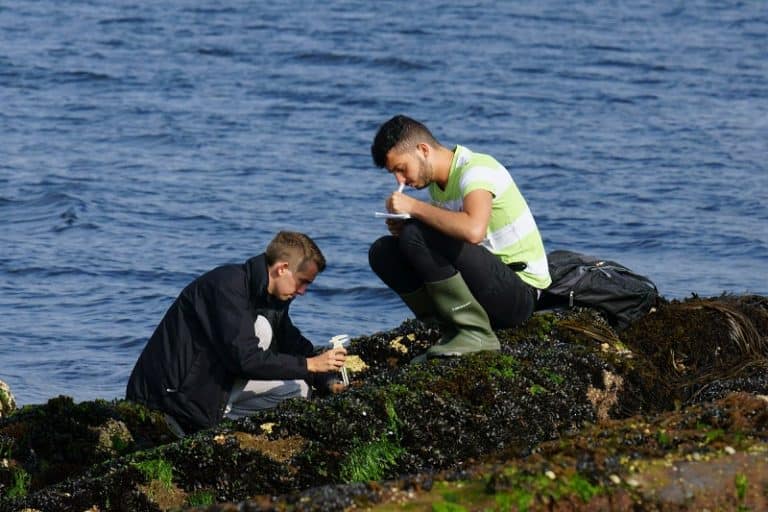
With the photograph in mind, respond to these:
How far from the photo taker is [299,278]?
7.86 metres

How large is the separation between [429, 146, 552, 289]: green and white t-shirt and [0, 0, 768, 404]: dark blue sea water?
5.04 m

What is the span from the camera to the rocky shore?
5.20 m

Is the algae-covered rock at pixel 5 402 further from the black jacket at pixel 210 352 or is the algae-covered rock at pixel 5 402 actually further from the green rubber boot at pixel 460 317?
the green rubber boot at pixel 460 317

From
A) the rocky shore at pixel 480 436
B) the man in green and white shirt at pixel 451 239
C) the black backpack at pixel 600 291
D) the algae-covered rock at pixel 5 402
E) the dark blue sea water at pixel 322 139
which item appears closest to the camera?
the rocky shore at pixel 480 436

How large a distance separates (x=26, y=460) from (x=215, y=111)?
16.9m

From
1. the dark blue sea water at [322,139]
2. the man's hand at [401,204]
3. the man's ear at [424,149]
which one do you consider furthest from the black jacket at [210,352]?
the dark blue sea water at [322,139]

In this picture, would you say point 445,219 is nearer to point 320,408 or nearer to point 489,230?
point 489,230

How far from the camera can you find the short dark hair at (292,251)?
7.81m

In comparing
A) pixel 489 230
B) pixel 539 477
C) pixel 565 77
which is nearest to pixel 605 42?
pixel 565 77

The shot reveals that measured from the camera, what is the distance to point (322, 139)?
22297 mm

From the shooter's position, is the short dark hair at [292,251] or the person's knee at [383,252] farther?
the person's knee at [383,252]

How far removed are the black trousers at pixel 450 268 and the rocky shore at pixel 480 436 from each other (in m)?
0.24

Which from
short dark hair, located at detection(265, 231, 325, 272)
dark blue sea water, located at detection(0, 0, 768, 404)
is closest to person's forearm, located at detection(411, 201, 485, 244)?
short dark hair, located at detection(265, 231, 325, 272)

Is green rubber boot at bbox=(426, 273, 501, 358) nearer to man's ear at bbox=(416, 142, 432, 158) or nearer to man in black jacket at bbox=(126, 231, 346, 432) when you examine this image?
man in black jacket at bbox=(126, 231, 346, 432)
